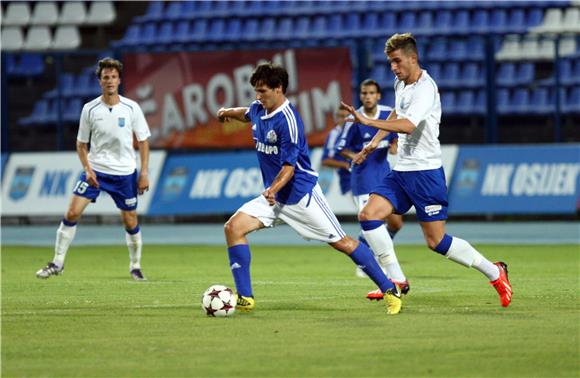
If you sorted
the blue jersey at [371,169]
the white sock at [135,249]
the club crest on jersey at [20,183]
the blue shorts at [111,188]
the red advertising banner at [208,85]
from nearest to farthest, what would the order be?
the blue shorts at [111,188] → the white sock at [135,249] → the blue jersey at [371,169] → the red advertising banner at [208,85] → the club crest on jersey at [20,183]

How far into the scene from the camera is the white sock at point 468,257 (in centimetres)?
984

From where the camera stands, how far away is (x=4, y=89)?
25453 millimetres

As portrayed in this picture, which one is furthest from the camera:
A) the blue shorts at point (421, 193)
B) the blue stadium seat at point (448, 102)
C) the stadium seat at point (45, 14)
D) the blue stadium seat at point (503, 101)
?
the stadium seat at point (45, 14)

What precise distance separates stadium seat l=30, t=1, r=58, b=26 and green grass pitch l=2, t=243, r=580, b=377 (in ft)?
55.0

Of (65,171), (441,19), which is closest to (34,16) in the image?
(65,171)

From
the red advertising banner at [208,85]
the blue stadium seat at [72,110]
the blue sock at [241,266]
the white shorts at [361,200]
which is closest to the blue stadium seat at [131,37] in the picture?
the blue stadium seat at [72,110]

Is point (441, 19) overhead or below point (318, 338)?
below

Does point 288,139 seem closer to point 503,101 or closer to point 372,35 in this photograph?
point 503,101

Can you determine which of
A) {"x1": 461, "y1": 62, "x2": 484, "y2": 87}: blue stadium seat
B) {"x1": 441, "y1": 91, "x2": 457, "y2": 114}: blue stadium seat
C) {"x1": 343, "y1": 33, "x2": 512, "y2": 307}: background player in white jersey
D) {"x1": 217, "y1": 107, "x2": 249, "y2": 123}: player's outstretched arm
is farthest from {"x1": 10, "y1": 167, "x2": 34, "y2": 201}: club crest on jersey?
{"x1": 343, "y1": 33, "x2": 512, "y2": 307}: background player in white jersey

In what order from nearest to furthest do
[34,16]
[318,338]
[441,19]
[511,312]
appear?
[318,338] < [511,312] < [441,19] < [34,16]

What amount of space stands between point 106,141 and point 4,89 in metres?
13.1

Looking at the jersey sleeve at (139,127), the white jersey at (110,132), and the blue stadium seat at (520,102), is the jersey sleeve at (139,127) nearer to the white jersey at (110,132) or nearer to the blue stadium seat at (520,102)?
the white jersey at (110,132)

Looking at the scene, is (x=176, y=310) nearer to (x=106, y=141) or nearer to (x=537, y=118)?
(x=106, y=141)

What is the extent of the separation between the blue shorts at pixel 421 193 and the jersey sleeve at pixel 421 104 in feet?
1.65
